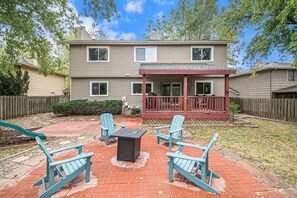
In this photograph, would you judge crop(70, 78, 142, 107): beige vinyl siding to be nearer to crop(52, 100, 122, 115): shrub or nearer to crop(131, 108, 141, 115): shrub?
crop(131, 108, 141, 115): shrub

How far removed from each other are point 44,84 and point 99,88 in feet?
28.3

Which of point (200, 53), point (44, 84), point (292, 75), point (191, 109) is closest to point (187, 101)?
point (191, 109)

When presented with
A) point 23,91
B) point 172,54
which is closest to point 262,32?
point 172,54

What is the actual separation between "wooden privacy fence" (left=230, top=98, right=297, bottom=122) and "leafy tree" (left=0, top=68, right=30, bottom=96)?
19.7 metres

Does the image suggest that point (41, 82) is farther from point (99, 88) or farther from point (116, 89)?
point (116, 89)

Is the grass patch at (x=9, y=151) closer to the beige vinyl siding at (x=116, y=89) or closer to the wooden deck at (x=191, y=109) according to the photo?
the wooden deck at (x=191, y=109)

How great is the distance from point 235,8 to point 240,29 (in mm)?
1422

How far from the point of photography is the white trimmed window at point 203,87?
13289 mm

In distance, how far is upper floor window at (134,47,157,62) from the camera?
43.5 feet

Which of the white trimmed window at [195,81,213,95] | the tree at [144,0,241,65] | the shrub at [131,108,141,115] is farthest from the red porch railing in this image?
the tree at [144,0,241,65]

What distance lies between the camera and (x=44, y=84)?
17594 mm

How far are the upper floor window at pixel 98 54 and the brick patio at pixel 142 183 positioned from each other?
10.8m

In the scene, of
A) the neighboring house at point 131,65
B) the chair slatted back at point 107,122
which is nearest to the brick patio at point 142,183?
the chair slatted back at point 107,122

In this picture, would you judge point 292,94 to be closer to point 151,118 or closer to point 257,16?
point 257,16
